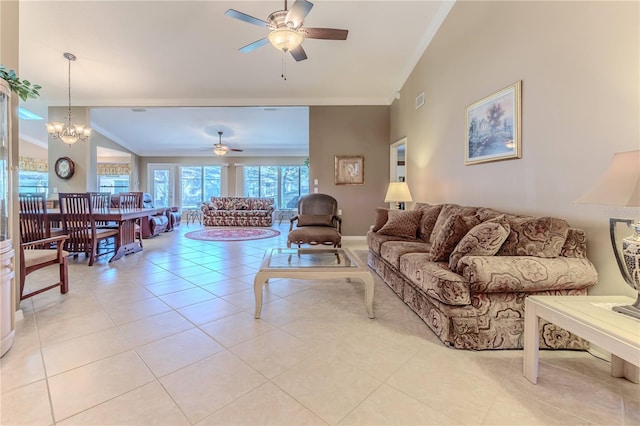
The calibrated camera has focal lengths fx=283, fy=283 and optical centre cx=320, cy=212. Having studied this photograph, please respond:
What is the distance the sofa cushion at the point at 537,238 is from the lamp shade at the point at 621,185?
592mm

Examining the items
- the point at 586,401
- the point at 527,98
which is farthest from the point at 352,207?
the point at 586,401

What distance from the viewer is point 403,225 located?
347 centimetres

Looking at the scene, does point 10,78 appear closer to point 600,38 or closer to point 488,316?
point 488,316

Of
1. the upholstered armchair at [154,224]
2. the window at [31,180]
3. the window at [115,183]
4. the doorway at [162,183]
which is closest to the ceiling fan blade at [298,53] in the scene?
the upholstered armchair at [154,224]

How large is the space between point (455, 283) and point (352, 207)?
420 centimetres

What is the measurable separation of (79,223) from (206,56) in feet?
10.2

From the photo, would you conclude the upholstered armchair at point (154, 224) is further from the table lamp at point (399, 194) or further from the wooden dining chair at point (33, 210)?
the table lamp at point (399, 194)

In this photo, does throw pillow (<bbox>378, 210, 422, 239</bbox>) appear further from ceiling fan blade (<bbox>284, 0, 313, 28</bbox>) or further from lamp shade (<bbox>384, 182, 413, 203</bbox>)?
ceiling fan blade (<bbox>284, 0, 313, 28</bbox>)

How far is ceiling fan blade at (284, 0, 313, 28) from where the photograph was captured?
2305 millimetres

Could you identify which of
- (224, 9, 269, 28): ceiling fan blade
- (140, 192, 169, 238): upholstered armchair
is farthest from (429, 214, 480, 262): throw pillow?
(140, 192, 169, 238): upholstered armchair

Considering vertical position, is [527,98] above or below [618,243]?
above

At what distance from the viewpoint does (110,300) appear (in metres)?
2.71

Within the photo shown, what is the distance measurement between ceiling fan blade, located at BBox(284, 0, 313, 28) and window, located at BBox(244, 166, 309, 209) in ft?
26.7

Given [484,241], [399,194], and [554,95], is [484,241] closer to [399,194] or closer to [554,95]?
[554,95]
